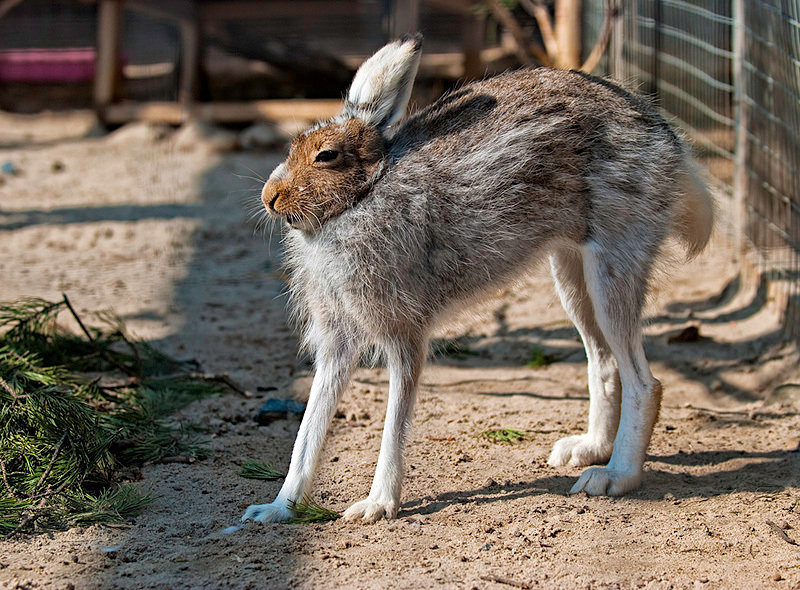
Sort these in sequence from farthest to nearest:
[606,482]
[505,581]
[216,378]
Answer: [216,378] < [606,482] < [505,581]

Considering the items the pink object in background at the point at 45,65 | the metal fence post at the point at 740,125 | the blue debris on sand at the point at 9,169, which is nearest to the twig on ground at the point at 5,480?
the metal fence post at the point at 740,125

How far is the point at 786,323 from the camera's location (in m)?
5.40

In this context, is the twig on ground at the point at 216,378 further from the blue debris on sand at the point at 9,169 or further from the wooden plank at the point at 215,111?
the wooden plank at the point at 215,111

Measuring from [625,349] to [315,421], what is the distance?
4.13 ft

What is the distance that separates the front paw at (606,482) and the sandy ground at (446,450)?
4cm

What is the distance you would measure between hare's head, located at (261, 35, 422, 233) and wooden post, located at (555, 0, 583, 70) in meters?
6.07

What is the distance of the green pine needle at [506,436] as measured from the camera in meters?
4.31

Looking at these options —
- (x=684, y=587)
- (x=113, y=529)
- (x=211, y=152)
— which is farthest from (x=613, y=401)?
(x=211, y=152)

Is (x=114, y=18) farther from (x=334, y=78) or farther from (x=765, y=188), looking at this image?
(x=765, y=188)

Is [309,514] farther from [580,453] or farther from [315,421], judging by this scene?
[580,453]

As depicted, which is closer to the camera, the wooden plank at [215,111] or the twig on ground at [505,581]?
the twig on ground at [505,581]

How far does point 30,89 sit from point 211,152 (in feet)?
11.5

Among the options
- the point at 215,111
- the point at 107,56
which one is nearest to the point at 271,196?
the point at 215,111

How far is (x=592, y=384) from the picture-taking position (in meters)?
4.14
